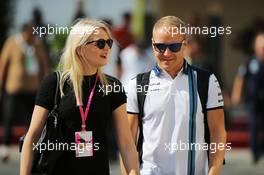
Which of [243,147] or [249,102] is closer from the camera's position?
[249,102]

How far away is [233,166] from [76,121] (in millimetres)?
7137

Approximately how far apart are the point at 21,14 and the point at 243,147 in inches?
176

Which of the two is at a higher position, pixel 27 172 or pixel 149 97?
pixel 149 97

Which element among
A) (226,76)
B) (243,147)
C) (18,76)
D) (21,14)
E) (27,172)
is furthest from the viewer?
(226,76)

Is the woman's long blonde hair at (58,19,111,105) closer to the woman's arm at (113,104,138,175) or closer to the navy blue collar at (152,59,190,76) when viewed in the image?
the woman's arm at (113,104,138,175)

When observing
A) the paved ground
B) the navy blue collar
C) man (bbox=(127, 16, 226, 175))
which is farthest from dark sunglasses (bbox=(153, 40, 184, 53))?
the paved ground

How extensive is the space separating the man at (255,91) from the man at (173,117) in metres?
6.95

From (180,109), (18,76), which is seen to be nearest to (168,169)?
(180,109)

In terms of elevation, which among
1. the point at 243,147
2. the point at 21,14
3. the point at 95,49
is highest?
the point at 21,14

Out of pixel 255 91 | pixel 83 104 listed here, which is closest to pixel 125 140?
pixel 83 104

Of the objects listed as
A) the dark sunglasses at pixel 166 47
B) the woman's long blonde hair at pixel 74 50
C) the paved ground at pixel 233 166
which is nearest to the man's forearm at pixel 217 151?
the dark sunglasses at pixel 166 47

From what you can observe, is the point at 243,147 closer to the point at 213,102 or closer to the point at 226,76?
the point at 226,76

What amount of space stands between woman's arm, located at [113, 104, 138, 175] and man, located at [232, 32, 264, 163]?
7.11 m

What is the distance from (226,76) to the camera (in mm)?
18562
